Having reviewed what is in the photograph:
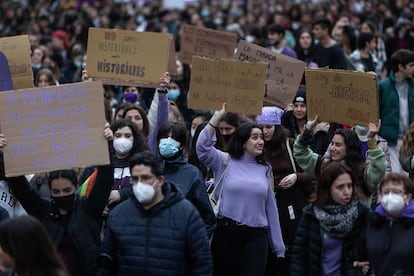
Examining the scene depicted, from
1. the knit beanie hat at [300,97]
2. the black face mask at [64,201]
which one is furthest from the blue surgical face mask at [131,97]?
the black face mask at [64,201]

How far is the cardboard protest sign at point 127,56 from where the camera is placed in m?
10.1

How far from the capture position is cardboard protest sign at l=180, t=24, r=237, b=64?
44.0 feet

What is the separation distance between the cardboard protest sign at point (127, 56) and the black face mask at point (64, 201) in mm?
2670

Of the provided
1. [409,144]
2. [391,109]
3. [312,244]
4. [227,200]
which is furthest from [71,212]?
[391,109]

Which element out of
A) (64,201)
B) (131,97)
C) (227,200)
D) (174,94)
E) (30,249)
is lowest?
(174,94)

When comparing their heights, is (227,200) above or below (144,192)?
below

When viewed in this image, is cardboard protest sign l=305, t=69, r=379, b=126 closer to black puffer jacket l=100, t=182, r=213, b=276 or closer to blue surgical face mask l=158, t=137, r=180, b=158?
blue surgical face mask l=158, t=137, r=180, b=158

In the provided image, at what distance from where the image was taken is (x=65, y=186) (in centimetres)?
763

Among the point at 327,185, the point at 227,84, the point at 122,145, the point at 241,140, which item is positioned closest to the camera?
the point at 327,185

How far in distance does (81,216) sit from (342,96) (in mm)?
2895

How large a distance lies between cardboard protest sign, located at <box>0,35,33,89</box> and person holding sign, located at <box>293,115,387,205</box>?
8.73 feet

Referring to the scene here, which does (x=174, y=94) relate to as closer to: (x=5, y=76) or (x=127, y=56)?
(x=127, y=56)

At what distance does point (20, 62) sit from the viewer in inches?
400

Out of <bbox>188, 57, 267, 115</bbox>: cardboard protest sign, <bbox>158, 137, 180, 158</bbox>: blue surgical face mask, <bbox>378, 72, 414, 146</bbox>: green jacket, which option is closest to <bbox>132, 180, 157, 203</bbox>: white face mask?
<bbox>158, 137, 180, 158</bbox>: blue surgical face mask
